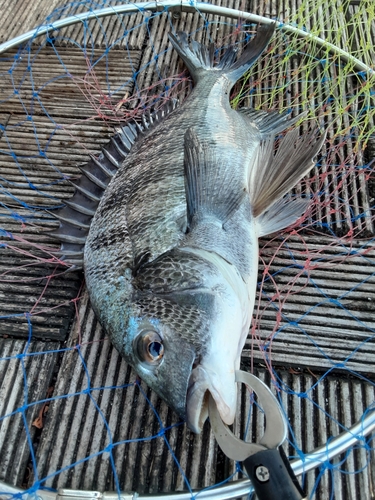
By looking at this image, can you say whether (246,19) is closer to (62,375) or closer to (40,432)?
(62,375)

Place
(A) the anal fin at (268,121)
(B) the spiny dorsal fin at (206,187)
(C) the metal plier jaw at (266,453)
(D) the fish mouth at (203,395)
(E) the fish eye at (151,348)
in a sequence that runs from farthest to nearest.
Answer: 1. (A) the anal fin at (268,121)
2. (B) the spiny dorsal fin at (206,187)
3. (E) the fish eye at (151,348)
4. (D) the fish mouth at (203,395)
5. (C) the metal plier jaw at (266,453)

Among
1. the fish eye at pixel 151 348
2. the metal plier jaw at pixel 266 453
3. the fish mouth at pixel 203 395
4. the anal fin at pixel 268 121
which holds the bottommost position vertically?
the metal plier jaw at pixel 266 453

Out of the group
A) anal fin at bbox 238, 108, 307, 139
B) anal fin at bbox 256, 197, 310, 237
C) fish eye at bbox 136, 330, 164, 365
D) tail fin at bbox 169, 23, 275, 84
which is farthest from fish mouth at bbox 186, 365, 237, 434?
tail fin at bbox 169, 23, 275, 84

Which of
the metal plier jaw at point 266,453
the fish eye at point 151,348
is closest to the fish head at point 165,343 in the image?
the fish eye at point 151,348

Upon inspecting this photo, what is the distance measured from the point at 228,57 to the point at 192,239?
1675 millimetres

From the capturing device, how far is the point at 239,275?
165 cm

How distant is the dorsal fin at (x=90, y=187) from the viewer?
6.53ft

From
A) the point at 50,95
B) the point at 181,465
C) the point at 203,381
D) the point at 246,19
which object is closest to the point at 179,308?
the point at 203,381

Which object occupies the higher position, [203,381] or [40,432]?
[203,381]

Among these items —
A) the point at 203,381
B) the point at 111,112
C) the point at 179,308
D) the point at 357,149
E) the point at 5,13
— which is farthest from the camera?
the point at 5,13

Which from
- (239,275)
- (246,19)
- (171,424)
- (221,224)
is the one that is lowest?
(171,424)

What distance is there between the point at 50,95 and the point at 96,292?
1.94m

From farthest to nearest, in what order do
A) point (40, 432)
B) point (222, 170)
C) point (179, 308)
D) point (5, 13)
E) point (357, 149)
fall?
point (5, 13) → point (357, 149) → point (222, 170) → point (40, 432) → point (179, 308)

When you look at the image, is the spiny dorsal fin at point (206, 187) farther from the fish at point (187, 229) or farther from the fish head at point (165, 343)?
the fish head at point (165, 343)
